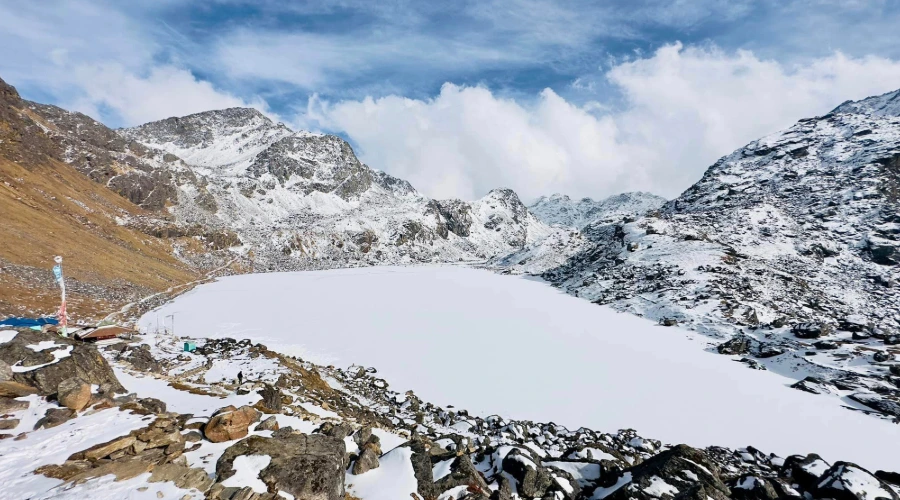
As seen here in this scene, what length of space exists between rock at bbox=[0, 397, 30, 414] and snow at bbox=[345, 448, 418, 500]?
8490mm

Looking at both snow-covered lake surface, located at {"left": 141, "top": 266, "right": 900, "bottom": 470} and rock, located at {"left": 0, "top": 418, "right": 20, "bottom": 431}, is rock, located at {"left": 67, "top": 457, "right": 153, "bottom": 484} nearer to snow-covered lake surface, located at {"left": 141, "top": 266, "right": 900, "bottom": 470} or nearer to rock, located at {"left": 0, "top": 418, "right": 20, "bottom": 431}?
rock, located at {"left": 0, "top": 418, "right": 20, "bottom": 431}

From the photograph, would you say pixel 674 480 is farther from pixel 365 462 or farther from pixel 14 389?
pixel 14 389

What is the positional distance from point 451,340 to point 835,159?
124 meters

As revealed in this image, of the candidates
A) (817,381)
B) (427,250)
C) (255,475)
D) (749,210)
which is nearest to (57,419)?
(255,475)

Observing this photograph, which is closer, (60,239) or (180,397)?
(180,397)

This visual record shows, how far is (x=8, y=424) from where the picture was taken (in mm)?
9023

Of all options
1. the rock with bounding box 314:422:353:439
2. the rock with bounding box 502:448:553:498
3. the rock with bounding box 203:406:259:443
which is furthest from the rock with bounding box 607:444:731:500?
the rock with bounding box 203:406:259:443

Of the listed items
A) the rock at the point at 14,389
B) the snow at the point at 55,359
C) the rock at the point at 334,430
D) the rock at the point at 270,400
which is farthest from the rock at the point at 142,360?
the rock at the point at 334,430

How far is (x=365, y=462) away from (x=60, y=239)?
67.7 metres

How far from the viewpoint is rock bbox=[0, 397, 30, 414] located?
9.43 m

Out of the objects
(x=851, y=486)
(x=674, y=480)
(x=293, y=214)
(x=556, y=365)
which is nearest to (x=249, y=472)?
(x=674, y=480)

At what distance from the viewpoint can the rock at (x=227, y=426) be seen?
964cm

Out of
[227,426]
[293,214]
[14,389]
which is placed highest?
[293,214]

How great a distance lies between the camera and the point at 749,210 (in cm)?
8450
